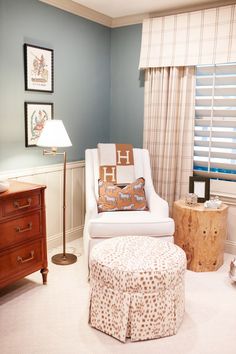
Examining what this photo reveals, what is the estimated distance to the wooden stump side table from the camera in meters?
3.05

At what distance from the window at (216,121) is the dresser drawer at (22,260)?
1882 millimetres

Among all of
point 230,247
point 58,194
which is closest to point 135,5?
point 58,194

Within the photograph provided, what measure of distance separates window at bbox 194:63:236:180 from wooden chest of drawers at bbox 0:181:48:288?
180 cm

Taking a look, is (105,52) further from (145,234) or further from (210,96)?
(145,234)

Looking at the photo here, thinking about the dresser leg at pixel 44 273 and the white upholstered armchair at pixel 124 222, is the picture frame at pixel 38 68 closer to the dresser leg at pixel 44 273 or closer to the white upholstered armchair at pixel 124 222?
the white upholstered armchair at pixel 124 222

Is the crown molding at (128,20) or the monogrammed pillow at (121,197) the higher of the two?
the crown molding at (128,20)

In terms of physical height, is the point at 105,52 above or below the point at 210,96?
above

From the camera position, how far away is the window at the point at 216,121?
11.1 ft

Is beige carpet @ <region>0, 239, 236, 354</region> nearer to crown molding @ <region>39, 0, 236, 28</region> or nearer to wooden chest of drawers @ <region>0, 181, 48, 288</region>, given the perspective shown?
wooden chest of drawers @ <region>0, 181, 48, 288</region>

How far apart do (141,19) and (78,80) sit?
3.18 ft

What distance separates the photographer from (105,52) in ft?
13.2

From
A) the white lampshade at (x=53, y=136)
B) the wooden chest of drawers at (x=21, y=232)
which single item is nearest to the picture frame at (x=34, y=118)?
the white lampshade at (x=53, y=136)

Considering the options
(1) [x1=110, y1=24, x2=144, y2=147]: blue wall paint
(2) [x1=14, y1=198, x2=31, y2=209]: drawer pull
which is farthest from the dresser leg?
(1) [x1=110, y1=24, x2=144, y2=147]: blue wall paint

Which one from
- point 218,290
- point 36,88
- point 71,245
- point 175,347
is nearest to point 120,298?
point 175,347
